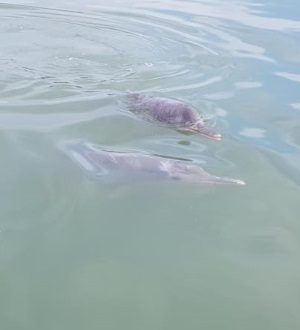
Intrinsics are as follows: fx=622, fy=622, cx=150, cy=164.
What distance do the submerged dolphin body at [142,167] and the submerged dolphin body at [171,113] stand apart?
0.79m

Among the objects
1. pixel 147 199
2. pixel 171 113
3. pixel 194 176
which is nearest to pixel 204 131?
pixel 171 113

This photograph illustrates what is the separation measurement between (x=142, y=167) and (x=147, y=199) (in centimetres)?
39

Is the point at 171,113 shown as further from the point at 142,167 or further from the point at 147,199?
the point at 147,199

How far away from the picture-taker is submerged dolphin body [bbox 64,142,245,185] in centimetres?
496

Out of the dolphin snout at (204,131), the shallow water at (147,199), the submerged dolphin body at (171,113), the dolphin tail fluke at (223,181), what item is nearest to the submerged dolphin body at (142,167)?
the dolphin tail fluke at (223,181)

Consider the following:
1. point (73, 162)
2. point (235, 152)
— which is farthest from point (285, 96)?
point (73, 162)

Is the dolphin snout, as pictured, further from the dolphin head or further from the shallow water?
the dolphin head

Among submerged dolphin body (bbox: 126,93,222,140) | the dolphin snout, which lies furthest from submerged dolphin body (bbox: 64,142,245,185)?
Result: submerged dolphin body (bbox: 126,93,222,140)

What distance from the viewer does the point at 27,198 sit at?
15.3 feet

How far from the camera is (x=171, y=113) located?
6.18m

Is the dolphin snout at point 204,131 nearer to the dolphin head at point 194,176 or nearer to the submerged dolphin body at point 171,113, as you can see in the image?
the submerged dolphin body at point 171,113

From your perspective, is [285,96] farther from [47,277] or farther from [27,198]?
[47,277]

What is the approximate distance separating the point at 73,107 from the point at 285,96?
2446 mm

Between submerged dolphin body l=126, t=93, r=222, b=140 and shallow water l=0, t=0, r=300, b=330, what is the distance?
0.13 metres
